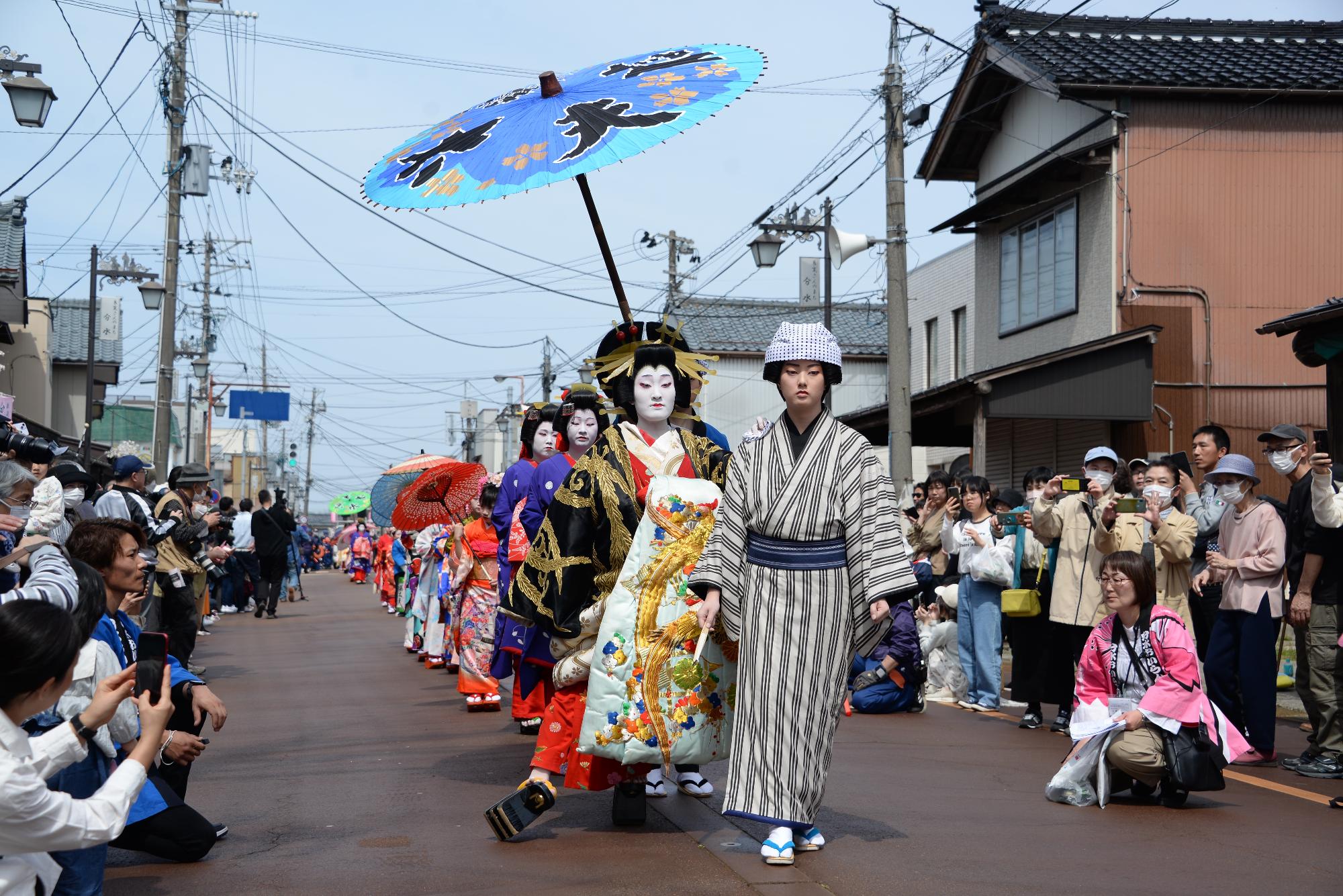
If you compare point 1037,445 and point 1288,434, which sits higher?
point 1037,445

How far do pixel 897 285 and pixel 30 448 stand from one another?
10569mm

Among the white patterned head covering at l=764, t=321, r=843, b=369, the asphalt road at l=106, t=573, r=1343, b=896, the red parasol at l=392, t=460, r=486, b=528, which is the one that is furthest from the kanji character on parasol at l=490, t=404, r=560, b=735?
the red parasol at l=392, t=460, r=486, b=528

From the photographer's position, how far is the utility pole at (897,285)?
16109 millimetres

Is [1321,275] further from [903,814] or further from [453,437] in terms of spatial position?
[453,437]

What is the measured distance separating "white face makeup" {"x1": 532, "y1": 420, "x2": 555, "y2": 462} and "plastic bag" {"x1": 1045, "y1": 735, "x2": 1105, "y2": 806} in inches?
163

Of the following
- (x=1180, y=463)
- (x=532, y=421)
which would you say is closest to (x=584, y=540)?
(x=532, y=421)

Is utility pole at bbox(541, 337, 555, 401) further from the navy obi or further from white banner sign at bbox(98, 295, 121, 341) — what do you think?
the navy obi

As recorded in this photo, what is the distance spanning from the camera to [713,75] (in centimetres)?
665

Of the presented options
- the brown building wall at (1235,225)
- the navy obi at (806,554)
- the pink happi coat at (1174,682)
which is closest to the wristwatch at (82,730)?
the navy obi at (806,554)

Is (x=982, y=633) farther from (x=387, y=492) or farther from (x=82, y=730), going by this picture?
(x=387, y=492)

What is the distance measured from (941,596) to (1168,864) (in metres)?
6.24

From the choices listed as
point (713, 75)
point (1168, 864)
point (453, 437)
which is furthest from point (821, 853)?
point (453, 437)

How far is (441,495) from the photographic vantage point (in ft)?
45.9

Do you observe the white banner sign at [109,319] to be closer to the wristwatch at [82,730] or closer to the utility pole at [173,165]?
the utility pole at [173,165]
